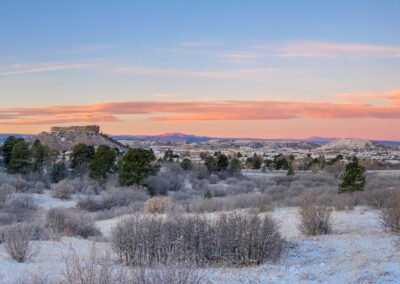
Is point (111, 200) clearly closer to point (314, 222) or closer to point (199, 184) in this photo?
point (199, 184)

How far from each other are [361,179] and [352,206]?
4.81 m

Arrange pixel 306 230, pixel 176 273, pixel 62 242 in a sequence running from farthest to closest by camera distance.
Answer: pixel 306 230 → pixel 62 242 → pixel 176 273

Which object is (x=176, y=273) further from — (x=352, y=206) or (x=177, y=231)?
(x=352, y=206)

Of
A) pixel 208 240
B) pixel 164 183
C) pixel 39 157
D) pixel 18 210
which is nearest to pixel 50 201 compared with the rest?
pixel 18 210

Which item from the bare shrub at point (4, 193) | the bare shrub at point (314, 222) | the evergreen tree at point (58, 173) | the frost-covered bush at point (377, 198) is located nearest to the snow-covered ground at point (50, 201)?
the bare shrub at point (4, 193)

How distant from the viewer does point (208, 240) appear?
31.8 ft

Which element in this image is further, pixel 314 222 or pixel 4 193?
pixel 4 193

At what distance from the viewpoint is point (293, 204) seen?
71.9 ft

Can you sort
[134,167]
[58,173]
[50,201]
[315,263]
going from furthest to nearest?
1. [58,173]
2. [134,167]
3. [50,201]
4. [315,263]

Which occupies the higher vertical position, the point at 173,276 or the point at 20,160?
the point at 173,276

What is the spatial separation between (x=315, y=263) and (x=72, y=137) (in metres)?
84.7

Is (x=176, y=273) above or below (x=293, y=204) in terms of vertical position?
above

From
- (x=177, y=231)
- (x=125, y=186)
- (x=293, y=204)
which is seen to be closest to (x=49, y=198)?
(x=125, y=186)

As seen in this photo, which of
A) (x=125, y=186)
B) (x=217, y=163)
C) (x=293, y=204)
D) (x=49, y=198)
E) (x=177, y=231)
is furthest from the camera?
(x=217, y=163)
